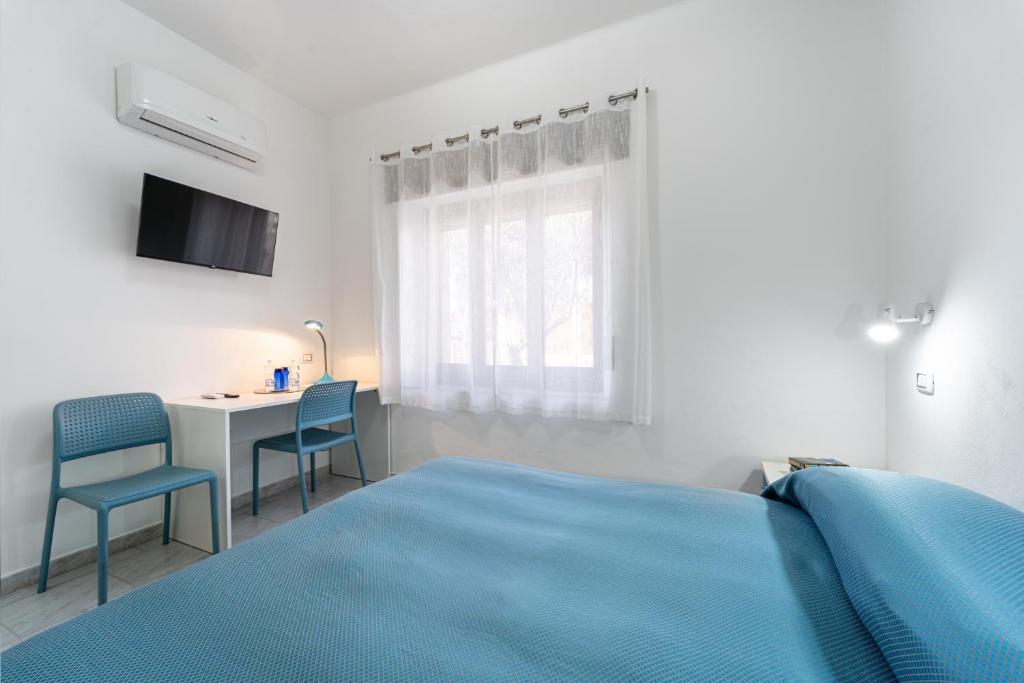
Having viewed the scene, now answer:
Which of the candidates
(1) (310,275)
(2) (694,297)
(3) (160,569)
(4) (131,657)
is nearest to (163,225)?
(1) (310,275)

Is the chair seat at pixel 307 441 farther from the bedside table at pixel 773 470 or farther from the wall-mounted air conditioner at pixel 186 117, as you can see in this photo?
the bedside table at pixel 773 470

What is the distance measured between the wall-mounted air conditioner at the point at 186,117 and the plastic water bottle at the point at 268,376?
1351mm

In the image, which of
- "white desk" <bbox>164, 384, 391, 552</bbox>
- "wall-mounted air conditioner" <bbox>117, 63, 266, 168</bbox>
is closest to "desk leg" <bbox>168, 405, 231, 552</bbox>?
"white desk" <bbox>164, 384, 391, 552</bbox>

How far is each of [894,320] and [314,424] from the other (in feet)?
9.48

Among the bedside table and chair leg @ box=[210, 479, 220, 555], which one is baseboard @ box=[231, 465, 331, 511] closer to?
chair leg @ box=[210, 479, 220, 555]

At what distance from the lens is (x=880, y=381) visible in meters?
1.96

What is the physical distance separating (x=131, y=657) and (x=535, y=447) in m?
2.16

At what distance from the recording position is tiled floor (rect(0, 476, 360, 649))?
167 cm

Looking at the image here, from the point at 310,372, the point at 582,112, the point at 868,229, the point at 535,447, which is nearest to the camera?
the point at 868,229

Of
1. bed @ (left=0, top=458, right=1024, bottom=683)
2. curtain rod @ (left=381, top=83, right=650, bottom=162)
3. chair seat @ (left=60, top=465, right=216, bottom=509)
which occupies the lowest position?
chair seat @ (left=60, top=465, right=216, bottom=509)

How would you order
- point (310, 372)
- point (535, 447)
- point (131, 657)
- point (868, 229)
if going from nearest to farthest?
point (131, 657), point (868, 229), point (535, 447), point (310, 372)

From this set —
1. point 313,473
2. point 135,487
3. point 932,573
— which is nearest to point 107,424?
point 135,487

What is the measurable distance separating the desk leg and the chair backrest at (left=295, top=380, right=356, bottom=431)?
391 millimetres

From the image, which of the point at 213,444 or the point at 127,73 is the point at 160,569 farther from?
the point at 127,73
